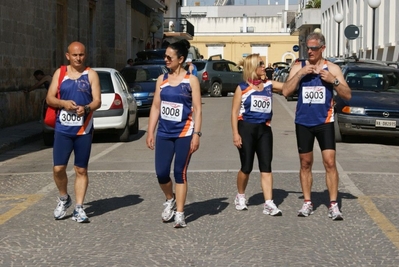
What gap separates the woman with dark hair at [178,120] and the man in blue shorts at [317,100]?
1036mm

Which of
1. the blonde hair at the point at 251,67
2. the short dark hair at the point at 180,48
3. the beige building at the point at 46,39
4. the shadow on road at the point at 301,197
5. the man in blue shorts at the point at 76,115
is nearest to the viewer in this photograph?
the short dark hair at the point at 180,48

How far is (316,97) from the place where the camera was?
8625mm

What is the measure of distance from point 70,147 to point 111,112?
28.3 ft

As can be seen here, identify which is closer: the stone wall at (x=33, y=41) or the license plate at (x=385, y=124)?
the license plate at (x=385, y=124)

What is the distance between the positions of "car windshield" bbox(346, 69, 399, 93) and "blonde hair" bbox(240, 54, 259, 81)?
9.58m

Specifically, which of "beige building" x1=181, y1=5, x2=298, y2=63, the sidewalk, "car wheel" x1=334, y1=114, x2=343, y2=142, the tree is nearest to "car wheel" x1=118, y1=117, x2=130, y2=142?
the sidewalk

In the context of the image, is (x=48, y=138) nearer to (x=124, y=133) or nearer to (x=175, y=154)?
(x=124, y=133)

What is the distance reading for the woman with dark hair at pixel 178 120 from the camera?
26.7 ft

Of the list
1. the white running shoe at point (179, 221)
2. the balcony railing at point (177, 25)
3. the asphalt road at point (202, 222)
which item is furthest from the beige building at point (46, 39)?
the balcony railing at point (177, 25)

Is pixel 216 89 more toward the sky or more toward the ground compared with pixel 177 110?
more toward the ground

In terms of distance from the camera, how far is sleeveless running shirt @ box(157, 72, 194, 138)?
8.13 meters

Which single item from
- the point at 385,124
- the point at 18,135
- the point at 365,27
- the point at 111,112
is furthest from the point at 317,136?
the point at 365,27

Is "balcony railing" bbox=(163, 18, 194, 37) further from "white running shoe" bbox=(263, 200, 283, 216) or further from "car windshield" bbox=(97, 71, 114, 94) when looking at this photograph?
"white running shoe" bbox=(263, 200, 283, 216)

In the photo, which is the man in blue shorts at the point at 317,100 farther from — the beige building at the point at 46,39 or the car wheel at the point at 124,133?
the beige building at the point at 46,39
